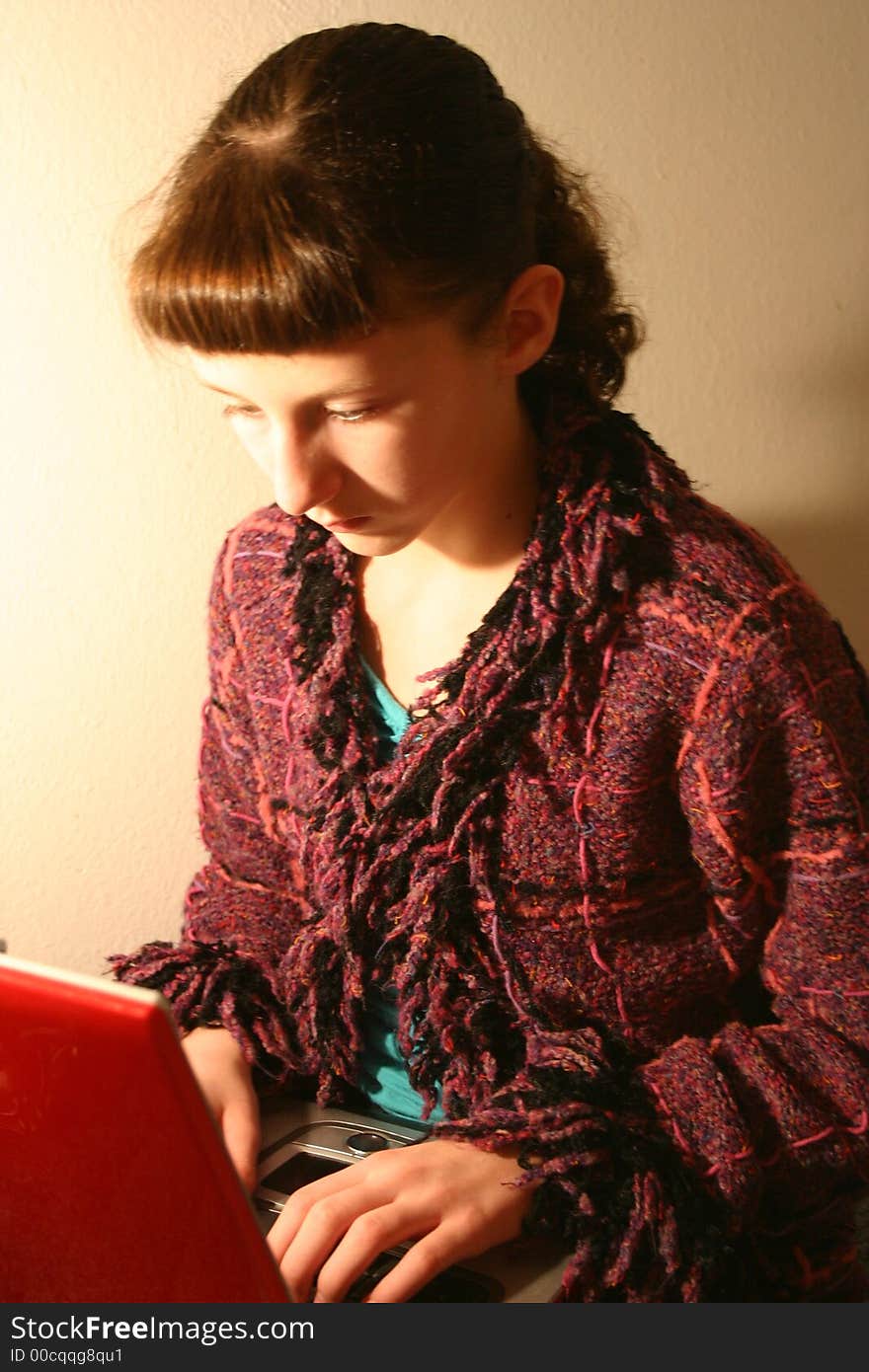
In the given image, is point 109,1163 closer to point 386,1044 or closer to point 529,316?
point 386,1044

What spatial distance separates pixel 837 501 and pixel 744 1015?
19.2 inches

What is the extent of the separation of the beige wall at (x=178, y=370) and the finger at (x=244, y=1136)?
50 centimetres

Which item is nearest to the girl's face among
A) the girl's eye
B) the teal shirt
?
the girl's eye

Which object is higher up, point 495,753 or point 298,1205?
point 495,753

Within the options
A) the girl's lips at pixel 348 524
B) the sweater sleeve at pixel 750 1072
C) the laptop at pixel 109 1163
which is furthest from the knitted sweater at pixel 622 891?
the laptop at pixel 109 1163

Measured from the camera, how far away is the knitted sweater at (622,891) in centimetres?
77

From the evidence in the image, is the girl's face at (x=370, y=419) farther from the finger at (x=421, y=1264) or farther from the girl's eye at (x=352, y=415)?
the finger at (x=421, y=1264)

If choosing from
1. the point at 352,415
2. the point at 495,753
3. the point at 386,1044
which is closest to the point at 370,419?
the point at 352,415

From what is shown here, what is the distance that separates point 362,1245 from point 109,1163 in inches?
8.3

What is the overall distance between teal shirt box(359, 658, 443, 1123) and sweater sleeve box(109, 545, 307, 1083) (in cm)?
6

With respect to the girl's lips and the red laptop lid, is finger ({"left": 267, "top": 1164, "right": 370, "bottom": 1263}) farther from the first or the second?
the girl's lips

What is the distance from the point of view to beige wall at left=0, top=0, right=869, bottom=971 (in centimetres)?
107

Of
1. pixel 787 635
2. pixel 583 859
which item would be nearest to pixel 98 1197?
pixel 583 859

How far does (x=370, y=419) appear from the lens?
2.46ft
